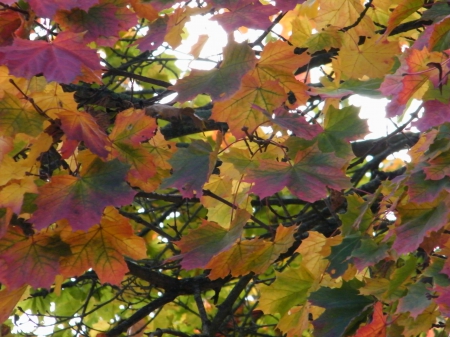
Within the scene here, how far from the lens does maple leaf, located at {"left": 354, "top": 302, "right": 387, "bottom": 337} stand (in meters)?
1.95

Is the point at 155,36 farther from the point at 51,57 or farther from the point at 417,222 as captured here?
the point at 417,222

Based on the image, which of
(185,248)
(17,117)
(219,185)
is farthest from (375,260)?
(17,117)

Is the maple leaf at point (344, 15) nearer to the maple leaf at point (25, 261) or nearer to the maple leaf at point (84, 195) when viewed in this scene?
the maple leaf at point (84, 195)

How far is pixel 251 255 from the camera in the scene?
2076 millimetres

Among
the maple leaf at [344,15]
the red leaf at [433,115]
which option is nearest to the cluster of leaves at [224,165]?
the red leaf at [433,115]

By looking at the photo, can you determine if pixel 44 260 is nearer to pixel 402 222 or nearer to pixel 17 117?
pixel 17 117

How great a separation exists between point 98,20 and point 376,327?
1.19m

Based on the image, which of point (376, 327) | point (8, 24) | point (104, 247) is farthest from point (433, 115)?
point (8, 24)

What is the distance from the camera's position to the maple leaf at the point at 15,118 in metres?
1.82

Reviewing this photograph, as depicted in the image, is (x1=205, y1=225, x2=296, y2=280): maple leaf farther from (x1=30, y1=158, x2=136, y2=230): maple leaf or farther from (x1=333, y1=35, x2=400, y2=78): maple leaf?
(x1=333, y1=35, x2=400, y2=78): maple leaf

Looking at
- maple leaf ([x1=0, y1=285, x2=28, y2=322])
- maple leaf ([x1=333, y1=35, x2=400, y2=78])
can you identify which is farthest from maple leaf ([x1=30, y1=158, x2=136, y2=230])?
maple leaf ([x1=333, y1=35, x2=400, y2=78])

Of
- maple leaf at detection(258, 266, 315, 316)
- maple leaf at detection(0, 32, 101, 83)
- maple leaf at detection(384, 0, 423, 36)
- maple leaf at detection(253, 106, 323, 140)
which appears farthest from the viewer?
maple leaf at detection(258, 266, 315, 316)

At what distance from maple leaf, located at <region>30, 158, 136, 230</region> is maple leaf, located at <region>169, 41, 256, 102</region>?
25 cm

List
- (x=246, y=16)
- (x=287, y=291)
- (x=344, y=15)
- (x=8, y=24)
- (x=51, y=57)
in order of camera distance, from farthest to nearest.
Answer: (x=344, y=15) → (x=287, y=291) → (x=8, y=24) → (x=246, y=16) → (x=51, y=57)
